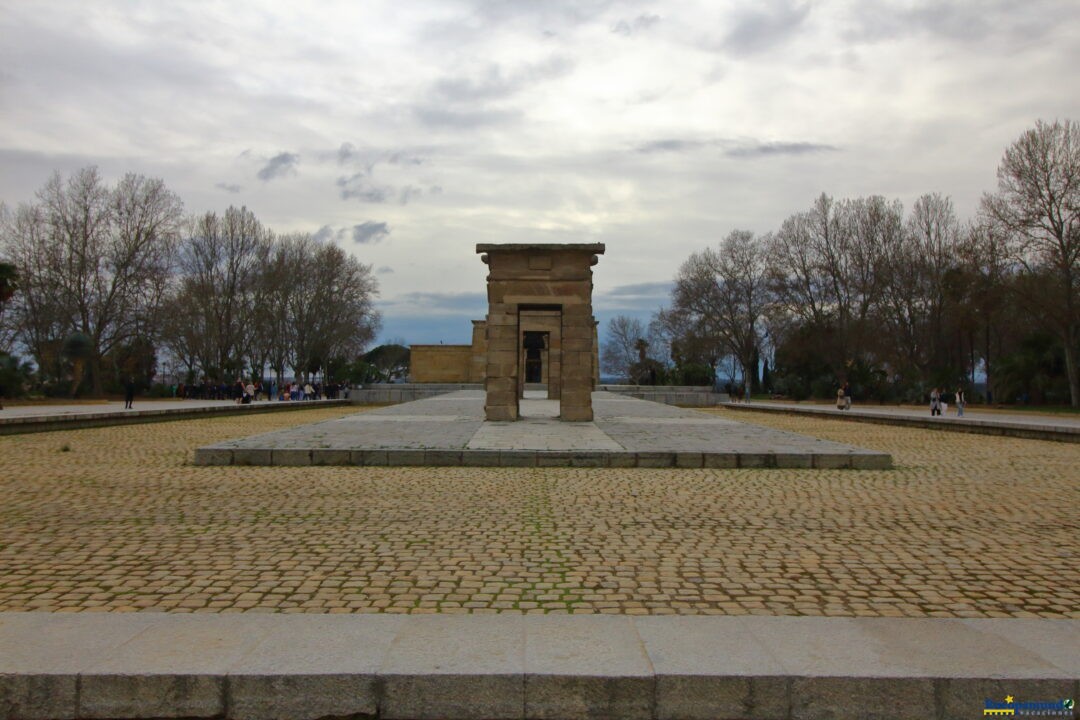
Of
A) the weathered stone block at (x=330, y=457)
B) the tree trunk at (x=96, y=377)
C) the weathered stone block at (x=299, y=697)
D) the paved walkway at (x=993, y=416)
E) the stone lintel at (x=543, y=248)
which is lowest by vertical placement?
the paved walkway at (x=993, y=416)

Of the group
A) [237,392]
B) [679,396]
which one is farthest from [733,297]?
[237,392]

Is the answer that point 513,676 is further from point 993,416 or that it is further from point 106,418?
point 993,416

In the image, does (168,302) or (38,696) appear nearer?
(38,696)

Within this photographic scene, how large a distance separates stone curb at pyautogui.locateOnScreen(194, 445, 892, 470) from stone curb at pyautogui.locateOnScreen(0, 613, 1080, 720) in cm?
820

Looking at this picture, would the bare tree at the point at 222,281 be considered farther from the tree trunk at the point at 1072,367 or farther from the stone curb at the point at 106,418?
the tree trunk at the point at 1072,367

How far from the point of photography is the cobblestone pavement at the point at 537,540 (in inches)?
199

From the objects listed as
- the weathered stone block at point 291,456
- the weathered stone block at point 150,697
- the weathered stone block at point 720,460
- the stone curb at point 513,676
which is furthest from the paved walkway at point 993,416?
the weathered stone block at point 150,697

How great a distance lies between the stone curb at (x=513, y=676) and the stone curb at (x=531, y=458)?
26.9 feet

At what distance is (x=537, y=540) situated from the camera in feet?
22.3

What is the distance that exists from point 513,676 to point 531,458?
342 inches

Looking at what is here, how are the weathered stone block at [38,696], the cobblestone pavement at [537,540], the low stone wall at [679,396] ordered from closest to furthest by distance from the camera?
the weathered stone block at [38,696], the cobblestone pavement at [537,540], the low stone wall at [679,396]

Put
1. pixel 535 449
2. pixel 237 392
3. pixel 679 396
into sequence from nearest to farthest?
pixel 535 449
pixel 237 392
pixel 679 396

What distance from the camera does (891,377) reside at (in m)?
55.7

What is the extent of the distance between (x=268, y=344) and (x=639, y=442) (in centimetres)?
5083
